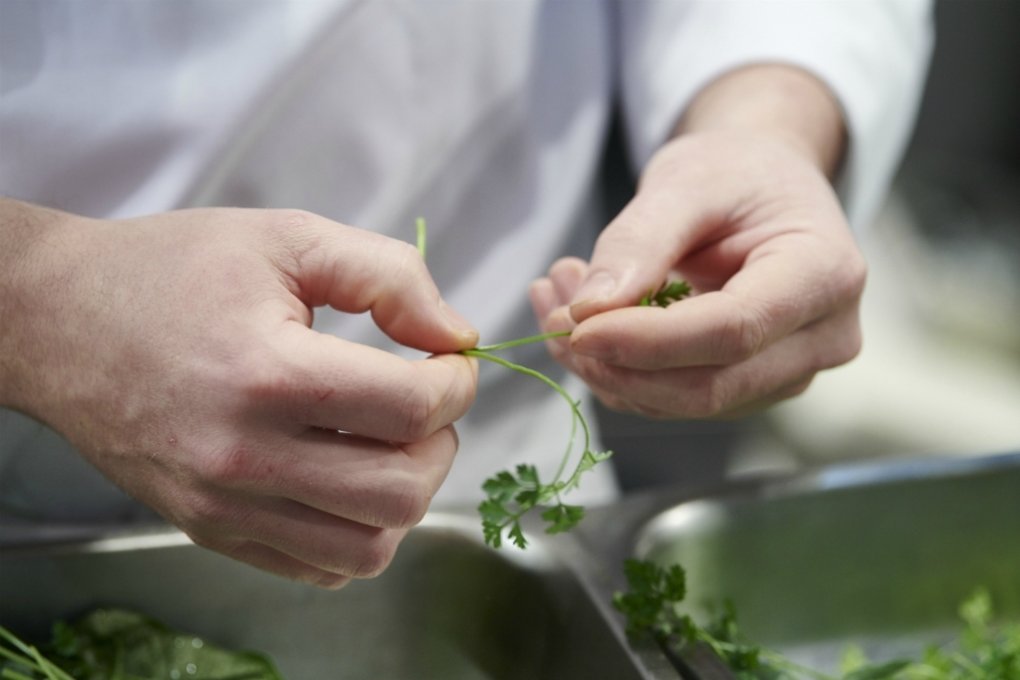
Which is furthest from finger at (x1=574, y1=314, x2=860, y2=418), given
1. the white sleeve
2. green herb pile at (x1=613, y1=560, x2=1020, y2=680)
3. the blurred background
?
the blurred background

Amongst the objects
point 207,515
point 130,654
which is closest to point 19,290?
point 207,515

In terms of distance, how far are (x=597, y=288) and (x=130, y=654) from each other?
1.63 ft

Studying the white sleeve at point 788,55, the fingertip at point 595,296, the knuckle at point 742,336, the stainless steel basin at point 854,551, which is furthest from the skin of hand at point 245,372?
the white sleeve at point 788,55

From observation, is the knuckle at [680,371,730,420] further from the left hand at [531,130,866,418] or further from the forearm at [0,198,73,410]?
the forearm at [0,198,73,410]

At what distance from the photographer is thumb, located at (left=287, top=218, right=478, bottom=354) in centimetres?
60

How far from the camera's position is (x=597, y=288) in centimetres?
74

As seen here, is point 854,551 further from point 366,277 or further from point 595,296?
point 366,277

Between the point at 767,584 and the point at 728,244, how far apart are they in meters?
0.41

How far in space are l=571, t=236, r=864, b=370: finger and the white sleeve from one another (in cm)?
36

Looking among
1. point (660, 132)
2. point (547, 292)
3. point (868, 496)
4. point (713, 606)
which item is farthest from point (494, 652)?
point (660, 132)

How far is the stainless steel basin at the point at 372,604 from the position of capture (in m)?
0.86

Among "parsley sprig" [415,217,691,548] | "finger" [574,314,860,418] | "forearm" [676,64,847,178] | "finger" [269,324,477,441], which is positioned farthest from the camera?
"forearm" [676,64,847,178]

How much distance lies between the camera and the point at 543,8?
3.72ft

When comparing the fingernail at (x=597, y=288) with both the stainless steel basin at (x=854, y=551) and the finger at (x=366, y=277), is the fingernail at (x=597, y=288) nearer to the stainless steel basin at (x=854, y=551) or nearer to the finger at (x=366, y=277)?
the finger at (x=366, y=277)
